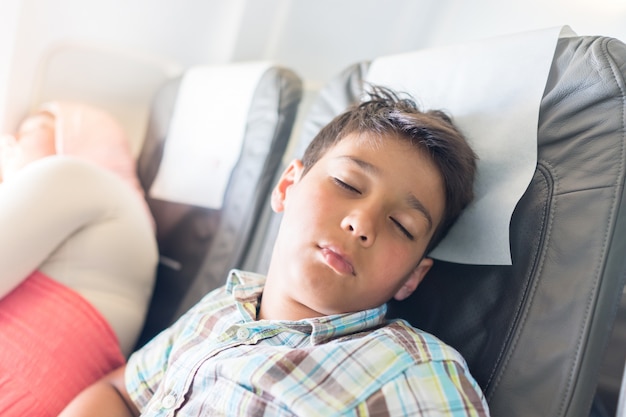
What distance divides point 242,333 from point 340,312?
5.2 inches

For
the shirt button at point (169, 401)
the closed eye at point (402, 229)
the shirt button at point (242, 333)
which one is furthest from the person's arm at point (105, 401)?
the closed eye at point (402, 229)

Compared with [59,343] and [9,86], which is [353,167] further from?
[9,86]

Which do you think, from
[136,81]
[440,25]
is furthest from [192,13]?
[440,25]

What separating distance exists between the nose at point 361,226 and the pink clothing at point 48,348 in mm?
521

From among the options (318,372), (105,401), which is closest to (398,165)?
(318,372)

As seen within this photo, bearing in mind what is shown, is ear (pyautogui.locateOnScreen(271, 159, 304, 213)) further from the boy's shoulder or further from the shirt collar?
the boy's shoulder

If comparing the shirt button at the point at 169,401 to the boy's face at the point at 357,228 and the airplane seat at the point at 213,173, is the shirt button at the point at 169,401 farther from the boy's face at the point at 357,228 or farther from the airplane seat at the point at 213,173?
the airplane seat at the point at 213,173

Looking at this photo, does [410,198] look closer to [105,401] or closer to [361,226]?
[361,226]

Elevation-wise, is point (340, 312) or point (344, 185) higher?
point (344, 185)

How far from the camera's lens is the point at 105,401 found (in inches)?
34.6

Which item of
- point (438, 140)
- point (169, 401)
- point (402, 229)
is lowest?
point (169, 401)

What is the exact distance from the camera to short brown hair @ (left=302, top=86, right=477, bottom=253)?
2.64 feet

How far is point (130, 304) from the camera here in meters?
1.09

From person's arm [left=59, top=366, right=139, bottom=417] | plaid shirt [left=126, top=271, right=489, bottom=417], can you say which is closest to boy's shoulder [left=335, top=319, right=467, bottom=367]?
plaid shirt [left=126, top=271, right=489, bottom=417]
